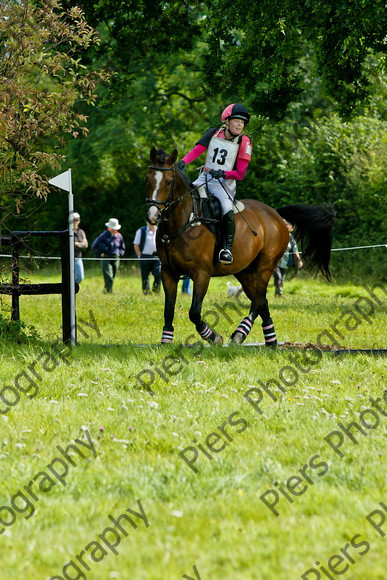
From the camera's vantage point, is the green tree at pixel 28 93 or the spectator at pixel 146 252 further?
the spectator at pixel 146 252

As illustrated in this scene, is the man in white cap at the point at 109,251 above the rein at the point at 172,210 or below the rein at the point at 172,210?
below

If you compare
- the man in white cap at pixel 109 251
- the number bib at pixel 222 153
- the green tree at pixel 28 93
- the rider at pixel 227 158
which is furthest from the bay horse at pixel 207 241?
the man in white cap at pixel 109 251

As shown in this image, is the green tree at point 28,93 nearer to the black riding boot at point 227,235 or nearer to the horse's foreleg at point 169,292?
the horse's foreleg at point 169,292

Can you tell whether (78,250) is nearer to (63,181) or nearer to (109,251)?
(109,251)

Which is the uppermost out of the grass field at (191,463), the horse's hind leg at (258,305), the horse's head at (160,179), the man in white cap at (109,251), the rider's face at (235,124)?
the rider's face at (235,124)

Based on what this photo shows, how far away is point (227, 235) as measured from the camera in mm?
8977

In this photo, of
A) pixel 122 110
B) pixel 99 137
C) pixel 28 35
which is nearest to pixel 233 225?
pixel 28 35

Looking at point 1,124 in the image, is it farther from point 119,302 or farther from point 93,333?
point 119,302

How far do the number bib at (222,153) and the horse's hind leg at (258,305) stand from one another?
168 cm

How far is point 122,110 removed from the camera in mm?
31453

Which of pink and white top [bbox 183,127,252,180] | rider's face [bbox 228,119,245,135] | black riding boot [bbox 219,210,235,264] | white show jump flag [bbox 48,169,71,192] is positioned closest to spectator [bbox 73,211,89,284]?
white show jump flag [bbox 48,169,71,192]

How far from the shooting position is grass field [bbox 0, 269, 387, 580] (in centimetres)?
341

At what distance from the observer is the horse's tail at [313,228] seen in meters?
10.5

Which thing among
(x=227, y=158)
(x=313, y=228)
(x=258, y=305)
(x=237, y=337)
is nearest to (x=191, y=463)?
(x=237, y=337)
